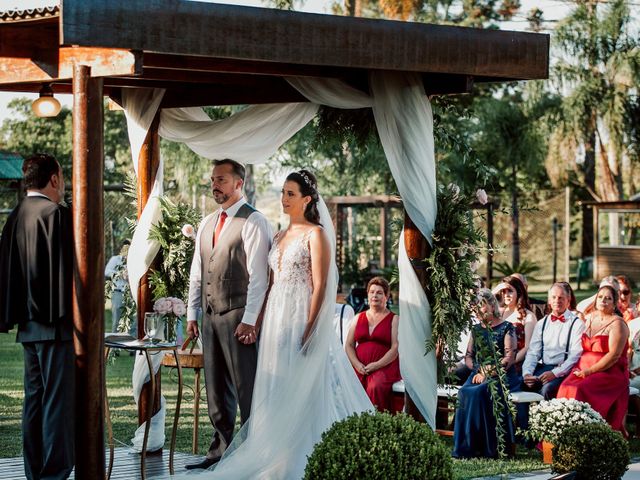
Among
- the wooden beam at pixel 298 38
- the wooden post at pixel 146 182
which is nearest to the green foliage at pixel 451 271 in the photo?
the wooden beam at pixel 298 38

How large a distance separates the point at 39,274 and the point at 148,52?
135cm

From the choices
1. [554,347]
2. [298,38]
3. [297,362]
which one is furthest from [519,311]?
[298,38]

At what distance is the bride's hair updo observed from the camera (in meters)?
7.15

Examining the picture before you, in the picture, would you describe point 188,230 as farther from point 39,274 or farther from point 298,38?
point 298,38

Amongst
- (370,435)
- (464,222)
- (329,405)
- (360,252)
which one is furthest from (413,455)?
(360,252)

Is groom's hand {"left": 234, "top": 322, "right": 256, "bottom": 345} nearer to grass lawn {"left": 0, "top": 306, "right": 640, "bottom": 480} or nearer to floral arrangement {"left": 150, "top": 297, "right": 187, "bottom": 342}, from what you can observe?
floral arrangement {"left": 150, "top": 297, "right": 187, "bottom": 342}

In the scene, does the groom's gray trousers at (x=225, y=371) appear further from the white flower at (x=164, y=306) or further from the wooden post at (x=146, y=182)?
the wooden post at (x=146, y=182)

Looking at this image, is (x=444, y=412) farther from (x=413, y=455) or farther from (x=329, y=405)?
(x=413, y=455)

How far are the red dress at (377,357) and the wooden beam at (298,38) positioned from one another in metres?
3.05

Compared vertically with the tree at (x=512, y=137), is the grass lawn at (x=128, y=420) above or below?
below

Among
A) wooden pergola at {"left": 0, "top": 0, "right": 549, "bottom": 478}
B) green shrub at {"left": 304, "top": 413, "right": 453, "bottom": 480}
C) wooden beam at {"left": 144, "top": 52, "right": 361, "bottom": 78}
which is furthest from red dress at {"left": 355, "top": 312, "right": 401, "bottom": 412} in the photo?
green shrub at {"left": 304, "top": 413, "right": 453, "bottom": 480}

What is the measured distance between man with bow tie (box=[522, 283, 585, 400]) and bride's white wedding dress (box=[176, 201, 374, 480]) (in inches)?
106

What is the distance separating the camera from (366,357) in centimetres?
945

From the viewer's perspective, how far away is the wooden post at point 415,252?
23.2ft
